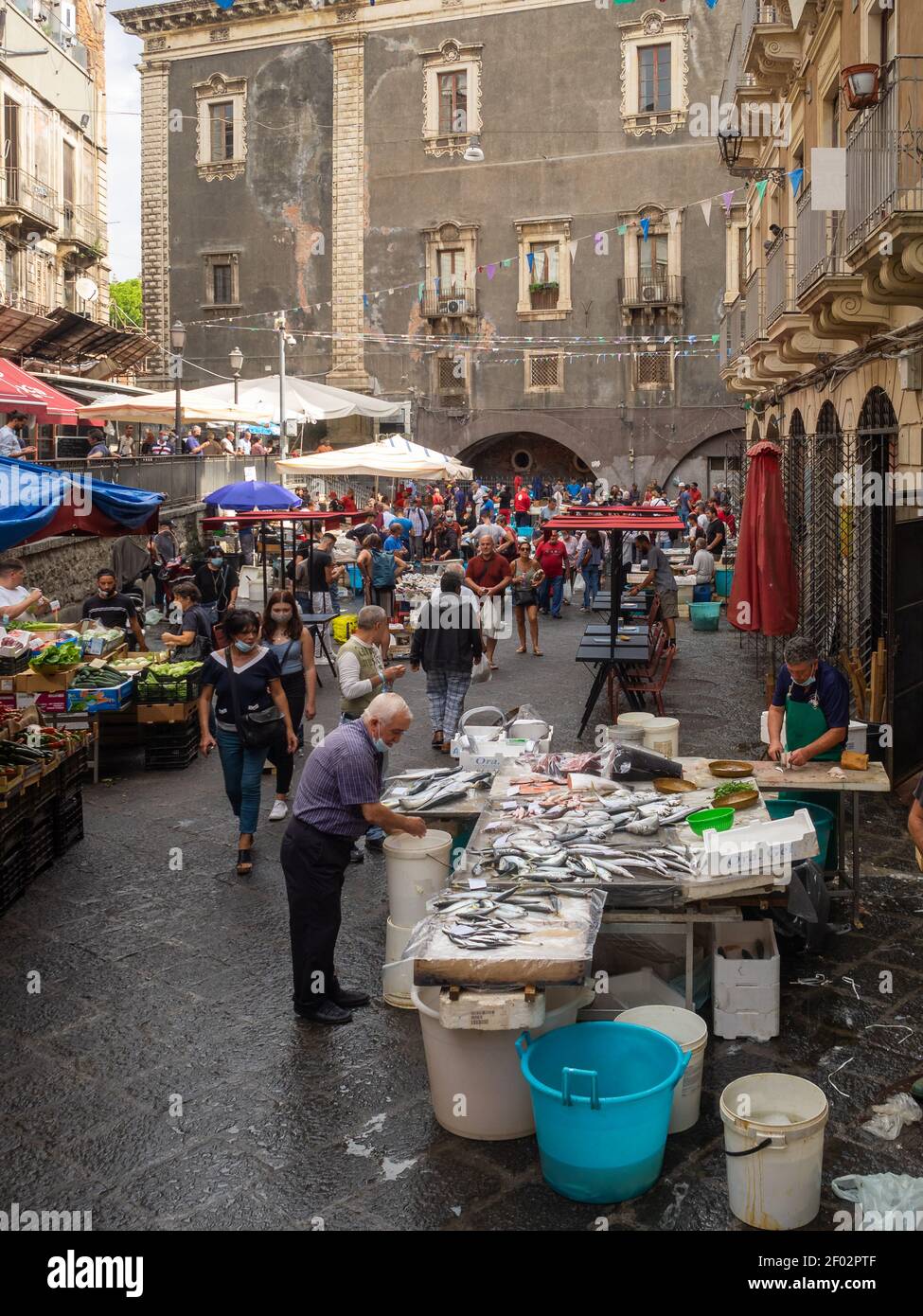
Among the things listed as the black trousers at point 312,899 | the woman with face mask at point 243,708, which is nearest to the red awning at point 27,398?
the woman with face mask at point 243,708

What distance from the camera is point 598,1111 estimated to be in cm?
445

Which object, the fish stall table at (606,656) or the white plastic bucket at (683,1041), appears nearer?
the white plastic bucket at (683,1041)

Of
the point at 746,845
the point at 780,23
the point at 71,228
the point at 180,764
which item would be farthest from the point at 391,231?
the point at 746,845

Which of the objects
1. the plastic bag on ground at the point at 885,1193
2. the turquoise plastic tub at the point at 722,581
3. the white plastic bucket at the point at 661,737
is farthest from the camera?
the turquoise plastic tub at the point at 722,581

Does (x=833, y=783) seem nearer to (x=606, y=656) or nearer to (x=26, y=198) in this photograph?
(x=606, y=656)

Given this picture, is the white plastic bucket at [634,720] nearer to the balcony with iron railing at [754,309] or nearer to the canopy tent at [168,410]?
the balcony with iron railing at [754,309]

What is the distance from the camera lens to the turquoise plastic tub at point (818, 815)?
750cm

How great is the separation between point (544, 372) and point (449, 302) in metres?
3.80

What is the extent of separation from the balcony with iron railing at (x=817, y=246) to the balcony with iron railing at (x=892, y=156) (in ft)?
3.31

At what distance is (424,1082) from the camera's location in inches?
216

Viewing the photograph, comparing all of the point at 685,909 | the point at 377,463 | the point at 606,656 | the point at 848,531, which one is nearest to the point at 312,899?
the point at 685,909

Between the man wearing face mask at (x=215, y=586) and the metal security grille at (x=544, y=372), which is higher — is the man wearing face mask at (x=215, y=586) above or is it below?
below

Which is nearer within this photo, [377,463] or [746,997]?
[746,997]

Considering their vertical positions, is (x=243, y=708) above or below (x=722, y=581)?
below
